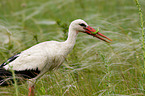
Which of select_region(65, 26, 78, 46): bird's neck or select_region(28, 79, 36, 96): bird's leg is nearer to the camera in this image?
select_region(28, 79, 36, 96): bird's leg

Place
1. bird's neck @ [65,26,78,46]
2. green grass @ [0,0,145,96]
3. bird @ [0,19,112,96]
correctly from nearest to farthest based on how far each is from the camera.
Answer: green grass @ [0,0,145,96] → bird @ [0,19,112,96] → bird's neck @ [65,26,78,46]

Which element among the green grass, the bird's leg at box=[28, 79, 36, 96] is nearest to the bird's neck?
the green grass

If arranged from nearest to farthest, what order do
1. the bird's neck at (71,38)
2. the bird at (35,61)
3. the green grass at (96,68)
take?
the green grass at (96,68)
the bird at (35,61)
the bird's neck at (71,38)

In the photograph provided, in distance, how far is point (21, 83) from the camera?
12.3ft

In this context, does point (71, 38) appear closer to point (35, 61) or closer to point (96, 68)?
point (35, 61)

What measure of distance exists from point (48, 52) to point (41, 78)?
2.05 ft

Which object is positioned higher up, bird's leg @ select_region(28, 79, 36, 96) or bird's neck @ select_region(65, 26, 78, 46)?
bird's neck @ select_region(65, 26, 78, 46)

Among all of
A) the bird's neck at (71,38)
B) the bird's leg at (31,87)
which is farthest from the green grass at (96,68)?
the bird's neck at (71,38)

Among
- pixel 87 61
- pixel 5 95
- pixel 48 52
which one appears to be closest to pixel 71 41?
pixel 48 52

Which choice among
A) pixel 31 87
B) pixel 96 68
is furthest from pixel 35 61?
pixel 96 68

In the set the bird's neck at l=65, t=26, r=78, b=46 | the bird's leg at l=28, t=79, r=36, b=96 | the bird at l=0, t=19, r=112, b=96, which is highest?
the bird's neck at l=65, t=26, r=78, b=46

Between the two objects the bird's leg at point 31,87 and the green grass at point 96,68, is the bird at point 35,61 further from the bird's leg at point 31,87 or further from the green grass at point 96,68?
the green grass at point 96,68

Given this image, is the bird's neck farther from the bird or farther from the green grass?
the green grass

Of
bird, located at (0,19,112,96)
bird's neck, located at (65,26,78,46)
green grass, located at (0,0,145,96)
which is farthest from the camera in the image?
bird's neck, located at (65,26,78,46)
